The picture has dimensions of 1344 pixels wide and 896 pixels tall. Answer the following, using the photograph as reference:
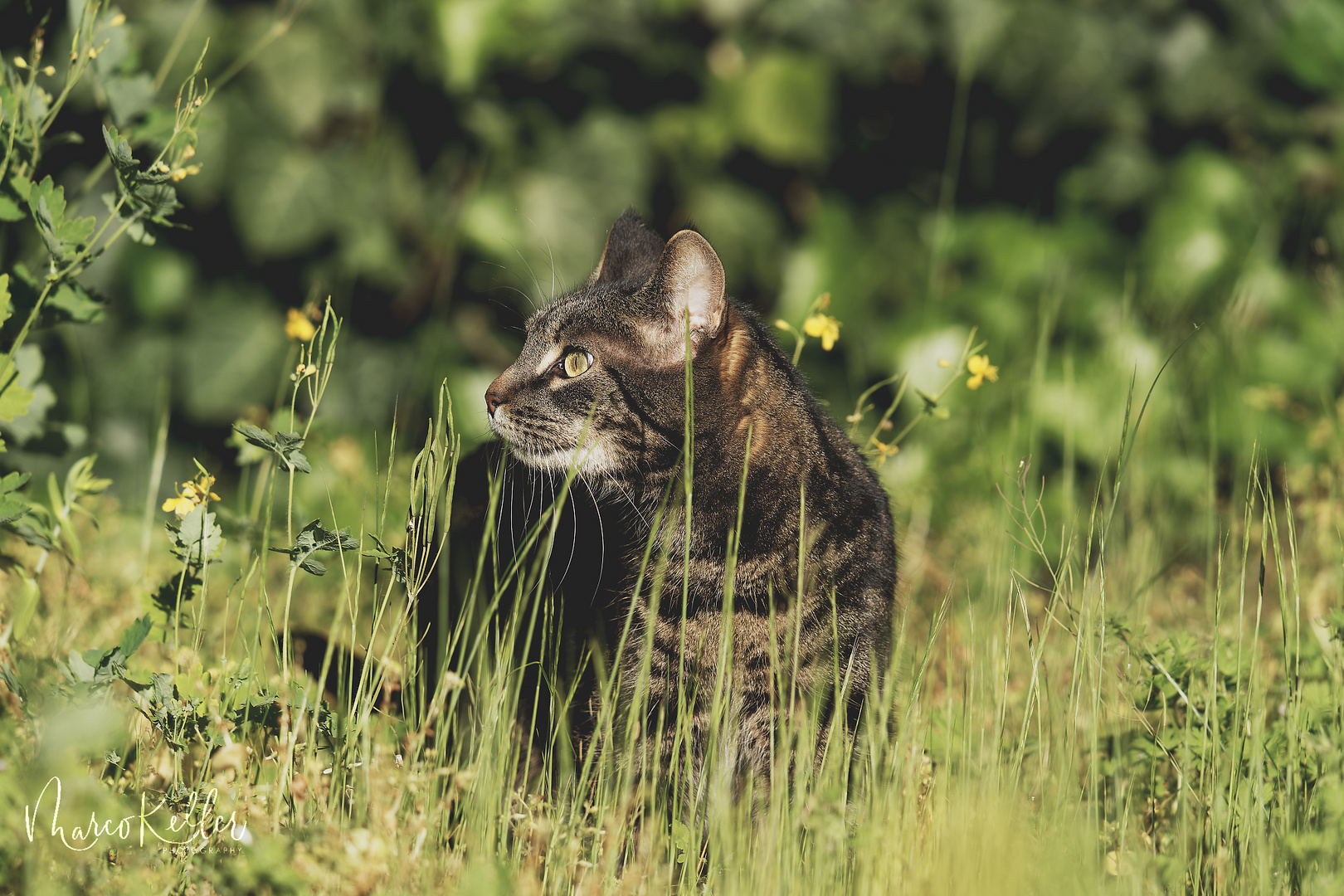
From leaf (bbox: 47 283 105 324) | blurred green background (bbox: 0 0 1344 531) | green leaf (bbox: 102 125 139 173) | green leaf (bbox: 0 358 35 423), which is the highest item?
blurred green background (bbox: 0 0 1344 531)

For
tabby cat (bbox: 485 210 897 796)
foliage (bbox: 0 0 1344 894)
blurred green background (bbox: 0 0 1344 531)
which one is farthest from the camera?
blurred green background (bbox: 0 0 1344 531)

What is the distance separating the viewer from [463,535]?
232 cm

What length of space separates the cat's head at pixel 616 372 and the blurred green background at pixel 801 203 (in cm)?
77

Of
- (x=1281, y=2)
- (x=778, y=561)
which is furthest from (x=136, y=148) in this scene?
(x=1281, y=2)

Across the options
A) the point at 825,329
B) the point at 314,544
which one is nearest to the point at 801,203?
the point at 825,329

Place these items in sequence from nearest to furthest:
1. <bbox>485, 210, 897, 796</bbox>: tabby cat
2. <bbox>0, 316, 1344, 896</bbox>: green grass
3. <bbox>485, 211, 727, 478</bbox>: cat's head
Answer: <bbox>0, 316, 1344, 896</bbox>: green grass
<bbox>485, 210, 897, 796</bbox>: tabby cat
<bbox>485, 211, 727, 478</bbox>: cat's head

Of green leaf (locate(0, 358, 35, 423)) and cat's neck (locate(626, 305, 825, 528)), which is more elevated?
cat's neck (locate(626, 305, 825, 528))

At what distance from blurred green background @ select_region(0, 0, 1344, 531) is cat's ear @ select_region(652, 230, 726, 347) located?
0.98 m

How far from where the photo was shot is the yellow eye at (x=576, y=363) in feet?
6.90

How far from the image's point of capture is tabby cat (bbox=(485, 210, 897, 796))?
1833 mm

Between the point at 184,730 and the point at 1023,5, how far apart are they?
9.26 ft

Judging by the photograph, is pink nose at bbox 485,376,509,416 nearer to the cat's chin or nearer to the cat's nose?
the cat's nose

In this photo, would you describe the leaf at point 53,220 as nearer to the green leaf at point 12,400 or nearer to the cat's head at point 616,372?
the green leaf at point 12,400

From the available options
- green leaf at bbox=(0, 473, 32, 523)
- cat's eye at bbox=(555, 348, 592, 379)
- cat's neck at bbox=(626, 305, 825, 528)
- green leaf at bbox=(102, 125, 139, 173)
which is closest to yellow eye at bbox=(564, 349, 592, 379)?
cat's eye at bbox=(555, 348, 592, 379)
